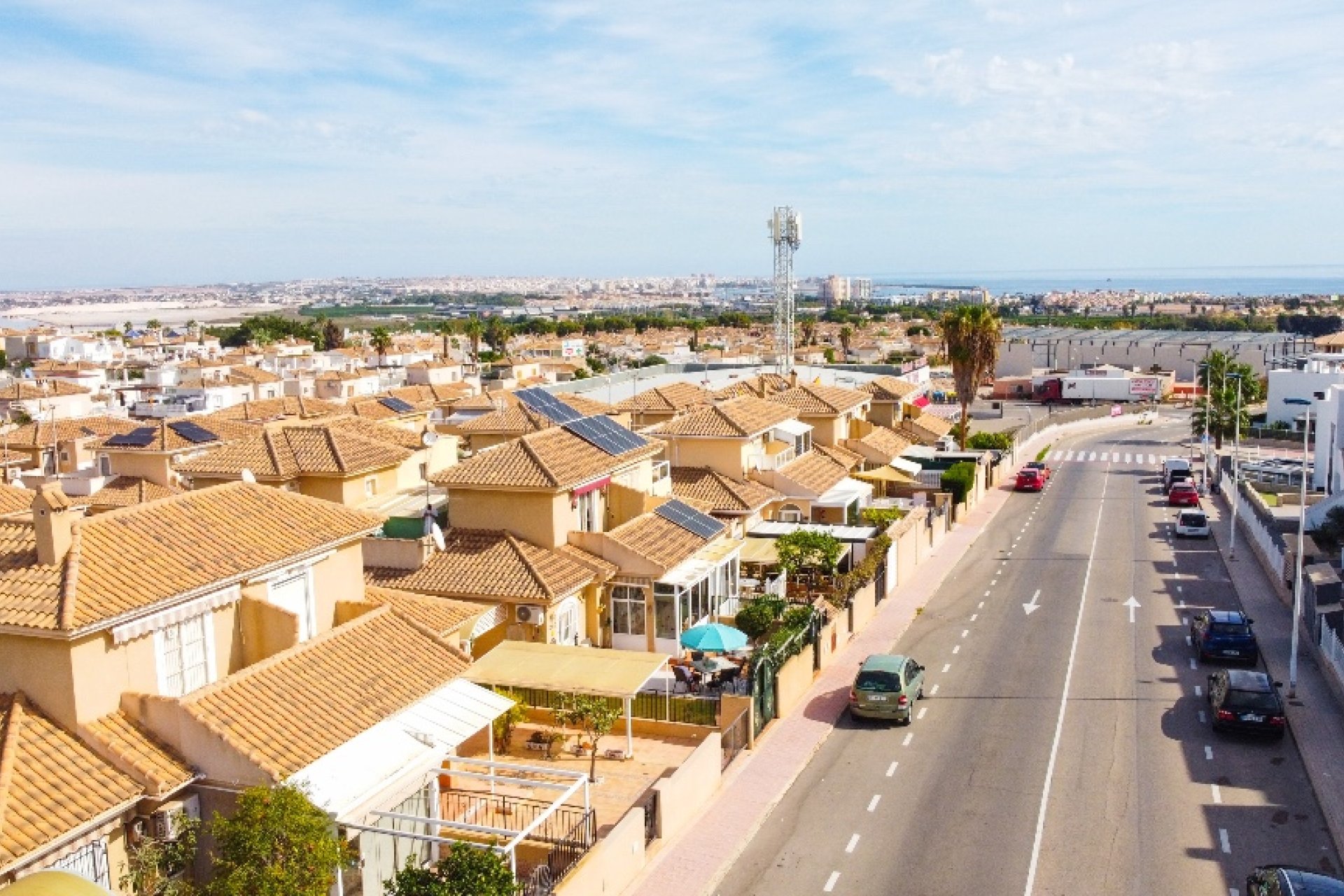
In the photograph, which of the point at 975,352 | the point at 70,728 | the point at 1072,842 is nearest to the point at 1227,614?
the point at 1072,842

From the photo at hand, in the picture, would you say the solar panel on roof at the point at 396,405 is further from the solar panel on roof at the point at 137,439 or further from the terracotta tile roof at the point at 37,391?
the terracotta tile roof at the point at 37,391

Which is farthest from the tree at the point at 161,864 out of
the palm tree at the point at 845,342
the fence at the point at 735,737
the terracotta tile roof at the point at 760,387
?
the palm tree at the point at 845,342

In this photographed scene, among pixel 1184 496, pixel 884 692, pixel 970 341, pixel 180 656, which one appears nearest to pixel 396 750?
pixel 180 656

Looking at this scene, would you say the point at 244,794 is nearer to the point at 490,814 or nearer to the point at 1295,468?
the point at 490,814

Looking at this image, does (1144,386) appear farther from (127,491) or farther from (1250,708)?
(127,491)

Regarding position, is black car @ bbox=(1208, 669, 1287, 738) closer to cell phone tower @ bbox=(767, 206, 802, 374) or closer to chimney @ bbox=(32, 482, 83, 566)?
chimney @ bbox=(32, 482, 83, 566)

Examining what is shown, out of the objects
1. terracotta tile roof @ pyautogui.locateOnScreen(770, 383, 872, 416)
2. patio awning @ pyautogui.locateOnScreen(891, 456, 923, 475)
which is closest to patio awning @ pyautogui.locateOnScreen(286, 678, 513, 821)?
terracotta tile roof @ pyautogui.locateOnScreen(770, 383, 872, 416)
